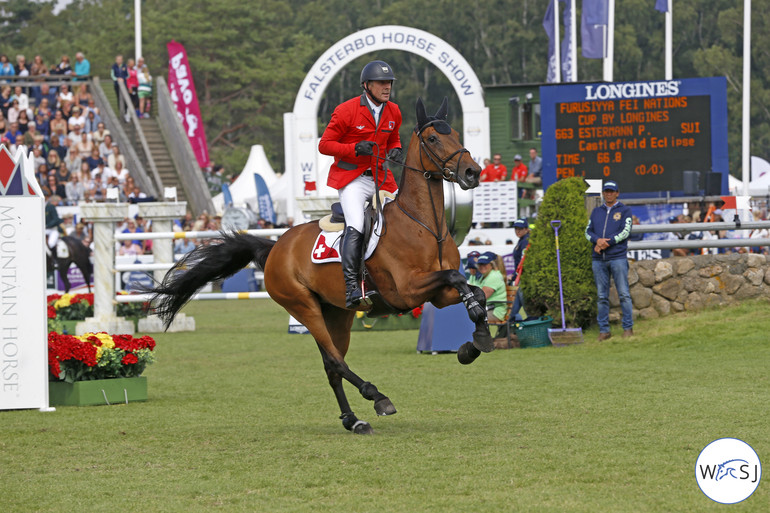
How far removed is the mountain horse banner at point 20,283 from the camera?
9.61 meters

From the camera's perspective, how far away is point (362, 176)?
867 cm

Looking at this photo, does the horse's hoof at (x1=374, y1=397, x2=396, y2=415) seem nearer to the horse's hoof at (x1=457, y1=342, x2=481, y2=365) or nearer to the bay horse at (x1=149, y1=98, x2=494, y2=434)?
the bay horse at (x1=149, y1=98, x2=494, y2=434)

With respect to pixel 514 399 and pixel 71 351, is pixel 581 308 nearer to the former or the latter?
pixel 514 399

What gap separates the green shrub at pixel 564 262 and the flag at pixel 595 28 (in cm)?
1320

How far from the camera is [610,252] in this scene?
14.5 metres

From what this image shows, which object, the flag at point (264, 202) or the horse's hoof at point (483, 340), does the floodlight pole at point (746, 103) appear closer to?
the flag at point (264, 202)

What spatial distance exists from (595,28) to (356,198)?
2103 centimetres

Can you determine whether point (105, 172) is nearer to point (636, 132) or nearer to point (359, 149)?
point (636, 132)

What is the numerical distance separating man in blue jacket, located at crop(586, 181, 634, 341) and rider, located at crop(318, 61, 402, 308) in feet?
20.3

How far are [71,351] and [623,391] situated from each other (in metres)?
4.91

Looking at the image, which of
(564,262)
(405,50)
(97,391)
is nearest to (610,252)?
(564,262)

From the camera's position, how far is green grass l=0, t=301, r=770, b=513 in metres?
6.02

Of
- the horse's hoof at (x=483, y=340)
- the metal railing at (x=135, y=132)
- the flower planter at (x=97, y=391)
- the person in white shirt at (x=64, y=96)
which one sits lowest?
the flower planter at (x=97, y=391)

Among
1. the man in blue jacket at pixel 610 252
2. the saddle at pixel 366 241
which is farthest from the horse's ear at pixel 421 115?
the man in blue jacket at pixel 610 252
